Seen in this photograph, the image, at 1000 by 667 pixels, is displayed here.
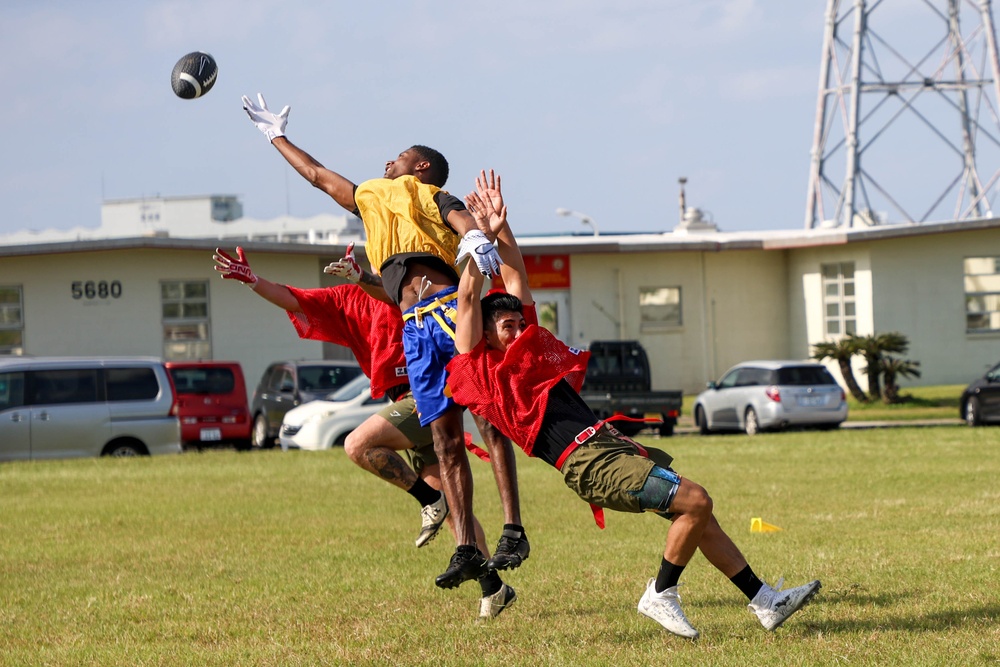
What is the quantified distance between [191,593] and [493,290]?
328cm

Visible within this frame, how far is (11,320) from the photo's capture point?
110ft

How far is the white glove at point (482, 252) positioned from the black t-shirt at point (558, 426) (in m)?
0.74

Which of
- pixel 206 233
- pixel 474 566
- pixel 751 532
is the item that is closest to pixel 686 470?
pixel 751 532

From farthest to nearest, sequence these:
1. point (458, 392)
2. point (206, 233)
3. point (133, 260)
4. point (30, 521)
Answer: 1. point (206, 233)
2. point (133, 260)
3. point (30, 521)
4. point (458, 392)

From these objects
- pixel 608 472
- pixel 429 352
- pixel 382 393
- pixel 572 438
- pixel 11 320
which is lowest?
pixel 608 472

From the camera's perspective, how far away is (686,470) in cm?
1886

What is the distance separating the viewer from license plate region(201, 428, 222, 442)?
26578 millimetres

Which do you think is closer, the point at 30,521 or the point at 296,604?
the point at 296,604

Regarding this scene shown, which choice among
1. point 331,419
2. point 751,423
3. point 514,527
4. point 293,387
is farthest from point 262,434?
point 514,527

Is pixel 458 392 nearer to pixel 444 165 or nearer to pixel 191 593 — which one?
pixel 444 165

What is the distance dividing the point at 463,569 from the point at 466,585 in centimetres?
231

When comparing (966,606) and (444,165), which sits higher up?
(444,165)

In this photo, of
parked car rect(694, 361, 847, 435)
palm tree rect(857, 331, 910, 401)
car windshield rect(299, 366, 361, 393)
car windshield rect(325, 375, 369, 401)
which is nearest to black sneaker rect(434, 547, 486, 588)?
car windshield rect(325, 375, 369, 401)

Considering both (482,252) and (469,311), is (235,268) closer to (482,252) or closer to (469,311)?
(469,311)
